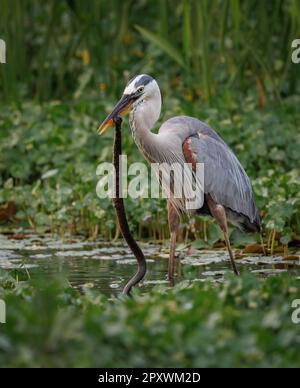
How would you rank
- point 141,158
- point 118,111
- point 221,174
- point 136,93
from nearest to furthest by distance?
point 118,111 → point 136,93 → point 221,174 → point 141,158

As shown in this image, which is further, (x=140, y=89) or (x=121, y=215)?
(x=140, y=89)

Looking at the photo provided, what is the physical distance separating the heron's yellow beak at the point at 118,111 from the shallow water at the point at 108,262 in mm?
1002

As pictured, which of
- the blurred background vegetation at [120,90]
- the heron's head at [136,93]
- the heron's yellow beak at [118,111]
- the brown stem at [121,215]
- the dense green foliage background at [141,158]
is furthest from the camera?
the blurred background vegetation at [120,90]

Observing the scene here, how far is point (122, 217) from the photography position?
21.3 ft

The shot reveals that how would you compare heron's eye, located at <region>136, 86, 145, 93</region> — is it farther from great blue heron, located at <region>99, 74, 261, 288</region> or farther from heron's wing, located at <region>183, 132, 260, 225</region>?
heron's wing, located at <region>183, 132, 260, 225</region>

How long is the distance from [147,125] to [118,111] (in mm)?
351

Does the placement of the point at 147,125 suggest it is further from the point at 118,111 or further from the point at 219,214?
the point at 219,214

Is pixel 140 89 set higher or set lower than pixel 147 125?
higher

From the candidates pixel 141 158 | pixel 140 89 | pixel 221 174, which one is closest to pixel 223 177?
pixel 221 174

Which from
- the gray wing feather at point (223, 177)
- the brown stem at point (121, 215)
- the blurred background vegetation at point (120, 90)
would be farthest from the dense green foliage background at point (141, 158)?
the brown stem at point (121, 215)

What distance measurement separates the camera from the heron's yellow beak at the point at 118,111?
693 cm

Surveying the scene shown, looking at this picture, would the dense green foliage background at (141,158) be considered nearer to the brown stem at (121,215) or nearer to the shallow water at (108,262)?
the shallow water at (108,262)

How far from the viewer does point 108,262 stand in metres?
7.80

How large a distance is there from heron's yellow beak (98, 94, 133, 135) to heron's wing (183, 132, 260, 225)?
24.7 inches
